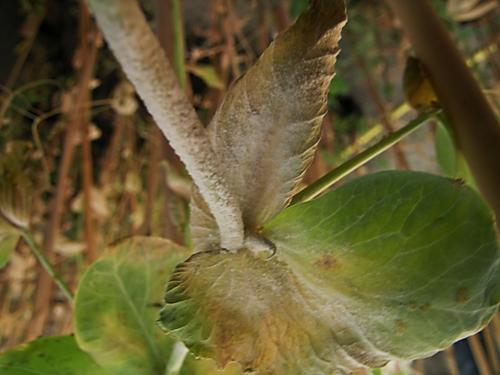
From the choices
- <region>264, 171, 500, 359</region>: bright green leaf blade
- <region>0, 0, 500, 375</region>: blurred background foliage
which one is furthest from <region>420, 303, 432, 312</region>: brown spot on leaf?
<region>0, 0, 500, 375</region>: blurred background foliage

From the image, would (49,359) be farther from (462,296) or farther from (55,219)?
(55,219)

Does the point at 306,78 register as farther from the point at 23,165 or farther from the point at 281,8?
the point at 281,8

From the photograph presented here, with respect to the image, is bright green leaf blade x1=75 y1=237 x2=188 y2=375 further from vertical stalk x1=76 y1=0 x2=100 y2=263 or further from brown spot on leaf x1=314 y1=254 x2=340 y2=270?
vertical stalk x1=76 y1=0 x2=100 y2=263

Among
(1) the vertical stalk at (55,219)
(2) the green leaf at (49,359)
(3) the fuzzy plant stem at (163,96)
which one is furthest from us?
(1) the vertical stalk at (55,219)

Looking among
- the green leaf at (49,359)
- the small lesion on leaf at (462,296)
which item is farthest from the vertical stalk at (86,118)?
the small lesion on leaf at (462,296)

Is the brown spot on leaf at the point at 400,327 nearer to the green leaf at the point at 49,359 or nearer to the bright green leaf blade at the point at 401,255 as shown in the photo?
the bright green leaf blade at the point at 401,255
